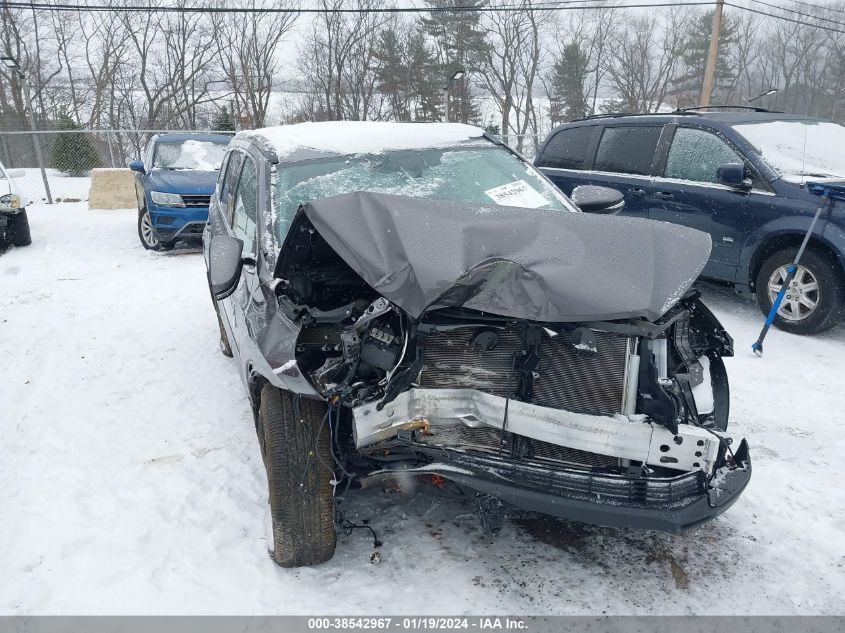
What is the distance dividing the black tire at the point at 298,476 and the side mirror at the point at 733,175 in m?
4.79

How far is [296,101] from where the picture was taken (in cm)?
4091

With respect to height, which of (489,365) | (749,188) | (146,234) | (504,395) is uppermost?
(749,188)

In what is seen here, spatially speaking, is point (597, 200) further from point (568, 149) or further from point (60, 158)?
point (60, 158)

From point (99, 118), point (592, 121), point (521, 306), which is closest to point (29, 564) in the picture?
point (521, 306)

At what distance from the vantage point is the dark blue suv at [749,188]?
5516 mm

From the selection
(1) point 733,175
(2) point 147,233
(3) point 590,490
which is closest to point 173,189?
(2) point 147,233

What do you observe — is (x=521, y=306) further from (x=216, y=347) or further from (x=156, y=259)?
(x=156, y=259)

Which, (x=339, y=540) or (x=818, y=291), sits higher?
(x=818, y=291)

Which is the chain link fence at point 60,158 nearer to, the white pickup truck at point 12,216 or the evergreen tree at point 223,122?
the evergreen tree at point 223,122

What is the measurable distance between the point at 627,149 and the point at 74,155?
68.2 feet

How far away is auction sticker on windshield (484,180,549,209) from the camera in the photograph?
3766mm

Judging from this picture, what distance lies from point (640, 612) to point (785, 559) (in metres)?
0.83

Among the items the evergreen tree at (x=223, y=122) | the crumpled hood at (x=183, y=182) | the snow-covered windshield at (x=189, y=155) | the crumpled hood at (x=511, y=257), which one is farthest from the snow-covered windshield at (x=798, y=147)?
the evergreen tree at (x=223, y=122)

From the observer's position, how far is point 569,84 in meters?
39.6
